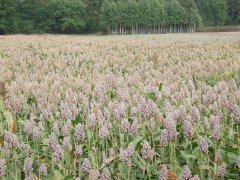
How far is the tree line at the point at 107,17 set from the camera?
4461 inches

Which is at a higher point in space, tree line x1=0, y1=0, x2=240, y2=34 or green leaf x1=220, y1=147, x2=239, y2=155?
tree line x1=0, y1=0, x2=240, y2=34

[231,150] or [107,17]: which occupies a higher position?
[107,17]

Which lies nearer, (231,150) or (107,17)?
(231,150)

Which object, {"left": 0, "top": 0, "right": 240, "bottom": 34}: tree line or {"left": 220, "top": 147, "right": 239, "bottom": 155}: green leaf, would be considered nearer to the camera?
{"left": 220, "top": 147, "right": 239, "bottom": 155}: green leaf

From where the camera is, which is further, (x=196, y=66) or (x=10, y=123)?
(x=196, y=66)

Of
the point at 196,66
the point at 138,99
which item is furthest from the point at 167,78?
the point at 138,99

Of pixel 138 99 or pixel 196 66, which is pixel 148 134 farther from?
pixel 196 66

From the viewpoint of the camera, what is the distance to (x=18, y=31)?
104 meters

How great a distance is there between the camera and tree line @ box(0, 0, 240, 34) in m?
113

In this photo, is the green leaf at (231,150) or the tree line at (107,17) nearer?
the green leaf at (231,150)

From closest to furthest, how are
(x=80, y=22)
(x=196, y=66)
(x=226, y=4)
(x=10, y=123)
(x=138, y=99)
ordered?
(x=10, y=123)
(x=138, y=99)
(x=196, y=66)
(x=80, y=22)
(x=226, y=4)

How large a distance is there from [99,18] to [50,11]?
694 inches

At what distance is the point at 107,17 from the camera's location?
112438 millimetres

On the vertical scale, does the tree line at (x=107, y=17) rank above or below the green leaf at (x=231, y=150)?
above
